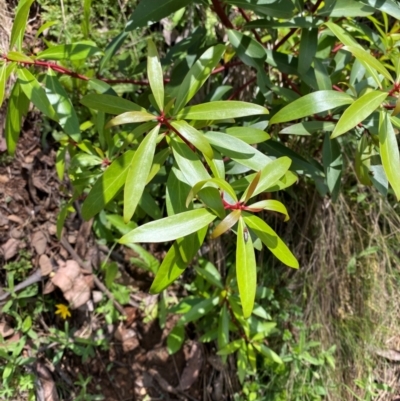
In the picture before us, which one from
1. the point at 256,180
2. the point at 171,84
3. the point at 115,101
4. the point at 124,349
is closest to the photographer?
the point at 256,180

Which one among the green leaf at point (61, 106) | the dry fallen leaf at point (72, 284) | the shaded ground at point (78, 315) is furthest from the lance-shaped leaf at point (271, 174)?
the dry fallen leaf at point (72, 284)

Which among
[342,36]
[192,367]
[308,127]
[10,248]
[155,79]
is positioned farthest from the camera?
[192,367]

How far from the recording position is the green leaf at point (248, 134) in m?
1.14

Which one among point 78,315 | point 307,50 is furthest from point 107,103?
point 78,315

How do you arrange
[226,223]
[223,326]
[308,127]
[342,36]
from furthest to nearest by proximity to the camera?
[223,326], [308,127], [342,36], [226,223]

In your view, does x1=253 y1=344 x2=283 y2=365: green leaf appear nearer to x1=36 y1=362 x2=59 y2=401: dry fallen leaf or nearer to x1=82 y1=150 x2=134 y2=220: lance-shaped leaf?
x1=36 y1=362 x2=59 y2=401: dry fallen leaf

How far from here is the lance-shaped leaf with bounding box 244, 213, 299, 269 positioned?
962mm

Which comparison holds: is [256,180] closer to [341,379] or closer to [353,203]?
[353,203]

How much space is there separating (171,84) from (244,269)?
0.73 metres

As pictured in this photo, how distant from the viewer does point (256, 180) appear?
934mm

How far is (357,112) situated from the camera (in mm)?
971

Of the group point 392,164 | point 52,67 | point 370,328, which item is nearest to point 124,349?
point 370,328

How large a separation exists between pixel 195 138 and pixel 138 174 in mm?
152

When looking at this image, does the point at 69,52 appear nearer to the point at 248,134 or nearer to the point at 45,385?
the point at 248,134
